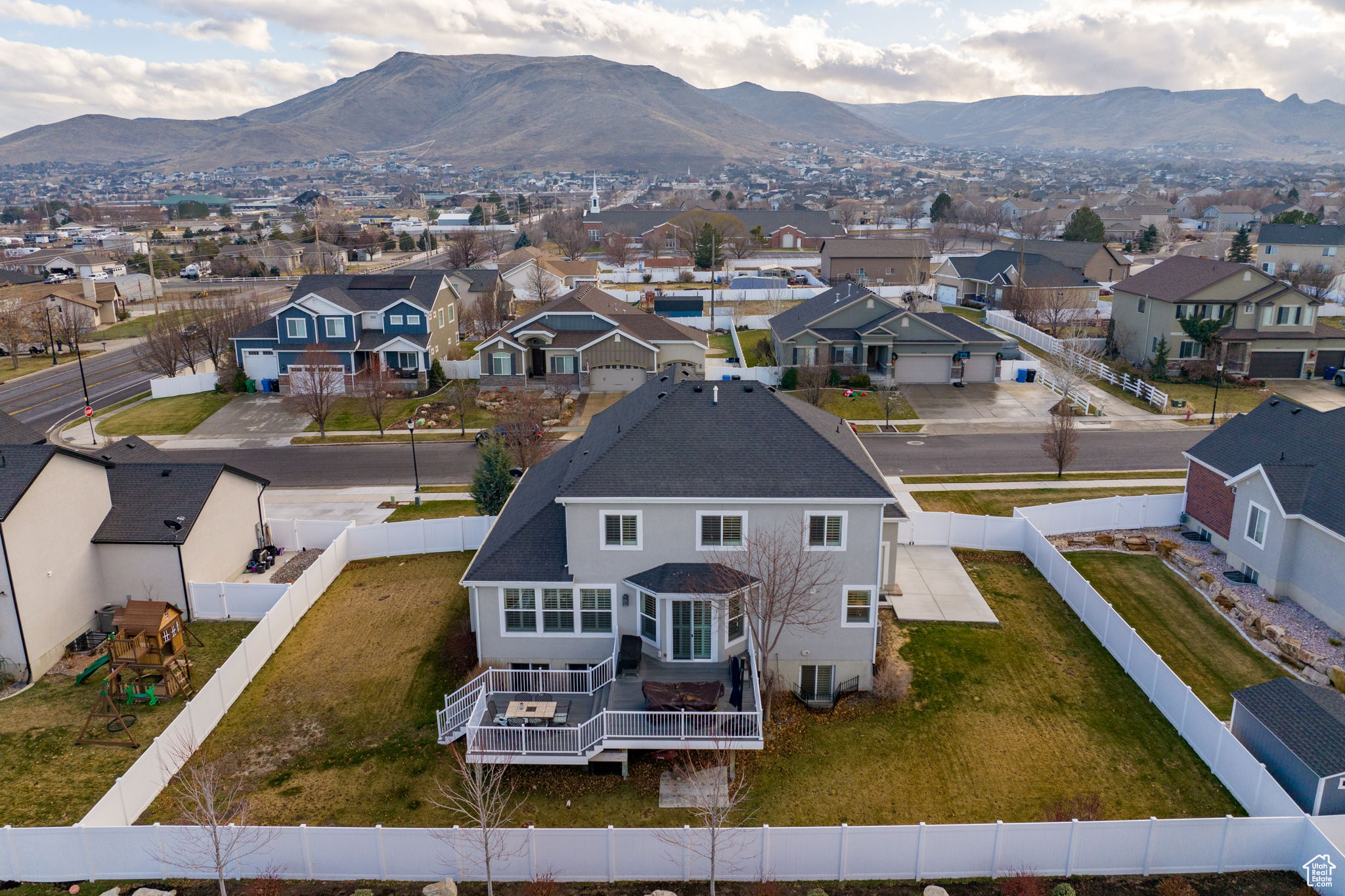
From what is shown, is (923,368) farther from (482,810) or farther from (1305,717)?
(482,810)

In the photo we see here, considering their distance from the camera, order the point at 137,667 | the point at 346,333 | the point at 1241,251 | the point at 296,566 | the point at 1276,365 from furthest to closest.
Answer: the point at 1241,251
the point at 346,333
the point at 1276,365
the point at 296,566
the point at 137,667

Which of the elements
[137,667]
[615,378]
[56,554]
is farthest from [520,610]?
[615,378]

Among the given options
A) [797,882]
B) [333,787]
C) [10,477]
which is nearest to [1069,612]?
[797,882]

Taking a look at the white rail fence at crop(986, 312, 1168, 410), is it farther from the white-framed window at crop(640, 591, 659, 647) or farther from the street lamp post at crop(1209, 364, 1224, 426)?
the white-framed window at crop(640, 591, 659, 647)

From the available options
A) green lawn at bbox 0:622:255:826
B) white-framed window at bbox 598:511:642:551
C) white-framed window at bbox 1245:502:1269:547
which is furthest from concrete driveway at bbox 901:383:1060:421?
green lawn at bbox 0:622:255:826

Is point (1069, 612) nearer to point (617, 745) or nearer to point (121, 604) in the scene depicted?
point (617, 745)

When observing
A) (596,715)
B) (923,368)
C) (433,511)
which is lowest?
(433,511)
